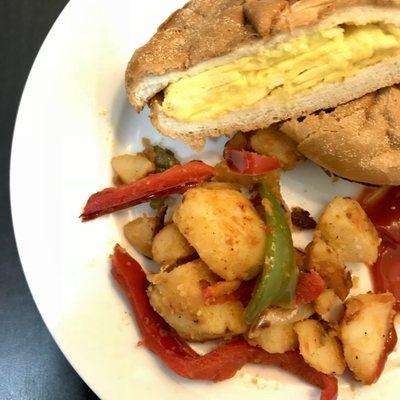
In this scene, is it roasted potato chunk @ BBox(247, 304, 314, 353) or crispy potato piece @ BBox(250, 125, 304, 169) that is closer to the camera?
roasted potato chunk @ BBox(247, 304, 314, 353)

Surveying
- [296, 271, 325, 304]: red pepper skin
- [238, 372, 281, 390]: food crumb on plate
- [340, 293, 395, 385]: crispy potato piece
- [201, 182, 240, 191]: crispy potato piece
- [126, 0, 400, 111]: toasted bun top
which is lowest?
[238, 372, 281, 390]: food crumb on plate

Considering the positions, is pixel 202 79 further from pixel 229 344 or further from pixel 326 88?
pixel 229 344

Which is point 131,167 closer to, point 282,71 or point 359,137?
point 282,71

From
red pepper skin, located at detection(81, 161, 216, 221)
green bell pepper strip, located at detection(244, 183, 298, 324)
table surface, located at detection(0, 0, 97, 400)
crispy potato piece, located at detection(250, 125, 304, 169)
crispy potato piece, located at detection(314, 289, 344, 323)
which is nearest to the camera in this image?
green bell pepper strip, located at detection(244, 183, 298, 324)

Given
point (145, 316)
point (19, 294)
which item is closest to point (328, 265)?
point (145, 316)

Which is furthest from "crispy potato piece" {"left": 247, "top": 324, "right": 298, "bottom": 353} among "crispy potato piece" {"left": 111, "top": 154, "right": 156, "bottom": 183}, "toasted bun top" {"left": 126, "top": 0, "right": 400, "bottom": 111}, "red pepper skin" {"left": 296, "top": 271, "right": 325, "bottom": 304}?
"toasted bun top" {"left": 126, "top": 0, "right": 400, "bottom": 111}

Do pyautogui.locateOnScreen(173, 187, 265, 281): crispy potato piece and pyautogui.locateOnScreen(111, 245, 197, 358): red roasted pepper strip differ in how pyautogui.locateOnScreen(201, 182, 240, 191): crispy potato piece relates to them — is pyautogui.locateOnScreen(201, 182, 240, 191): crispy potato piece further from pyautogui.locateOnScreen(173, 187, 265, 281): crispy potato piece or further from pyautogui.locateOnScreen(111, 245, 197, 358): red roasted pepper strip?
pyautogui.locateOnScreen(111, 245, 197, 358): red roasted pepper strip
